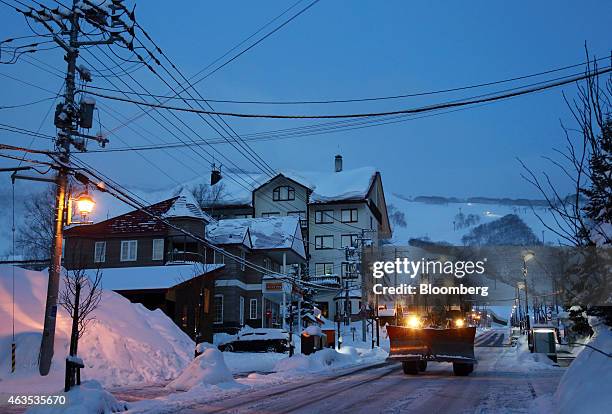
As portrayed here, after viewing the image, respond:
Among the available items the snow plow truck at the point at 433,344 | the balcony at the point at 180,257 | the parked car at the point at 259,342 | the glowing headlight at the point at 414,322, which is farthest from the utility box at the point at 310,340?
the balcony at the point at 180,257

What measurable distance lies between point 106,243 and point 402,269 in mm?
30049

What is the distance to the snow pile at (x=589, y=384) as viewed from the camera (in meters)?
8.06

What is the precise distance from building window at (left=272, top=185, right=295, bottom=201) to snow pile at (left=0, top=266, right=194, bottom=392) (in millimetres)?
46814

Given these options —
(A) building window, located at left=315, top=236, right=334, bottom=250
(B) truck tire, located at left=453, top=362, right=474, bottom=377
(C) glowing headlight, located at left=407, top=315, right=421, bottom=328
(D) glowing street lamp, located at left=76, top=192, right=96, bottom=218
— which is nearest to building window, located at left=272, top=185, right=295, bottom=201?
(A) building window, located at left=315, top=236, right=334, bottom=250

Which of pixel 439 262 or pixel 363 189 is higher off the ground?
pixel 363 189

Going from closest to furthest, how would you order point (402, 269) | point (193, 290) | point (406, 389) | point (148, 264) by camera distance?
point (406, 389)
point (193, 290)
point (148, 264)
point (402, 269)

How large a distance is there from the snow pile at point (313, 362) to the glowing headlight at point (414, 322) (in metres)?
5.40

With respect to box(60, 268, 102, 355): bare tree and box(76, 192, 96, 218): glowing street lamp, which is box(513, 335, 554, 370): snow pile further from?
box(76, 192, 96, 218): glowing street lamp

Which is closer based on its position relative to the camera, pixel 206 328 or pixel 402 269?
pixel 206 328

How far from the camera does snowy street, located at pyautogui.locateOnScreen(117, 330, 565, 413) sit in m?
13.2

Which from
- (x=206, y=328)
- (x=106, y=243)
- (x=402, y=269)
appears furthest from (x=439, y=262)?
(x=106, y=243)

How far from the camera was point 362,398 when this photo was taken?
49.6ft

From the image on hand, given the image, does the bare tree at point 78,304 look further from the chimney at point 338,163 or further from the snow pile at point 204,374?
the chimney at point 338,163

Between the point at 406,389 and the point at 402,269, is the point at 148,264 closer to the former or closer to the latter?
the point at 402,269
